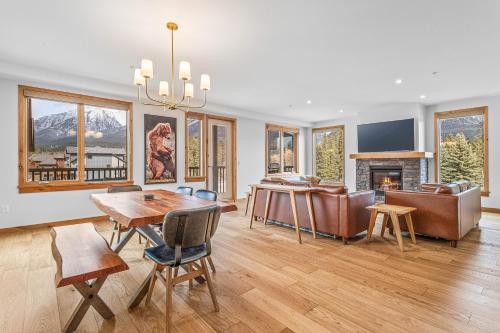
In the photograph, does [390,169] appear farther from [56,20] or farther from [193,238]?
[56,20]

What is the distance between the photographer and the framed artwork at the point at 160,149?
5.46 meters

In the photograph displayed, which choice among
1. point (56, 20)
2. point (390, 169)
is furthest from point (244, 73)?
point (390, 169)

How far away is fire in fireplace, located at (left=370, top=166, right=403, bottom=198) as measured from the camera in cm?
662

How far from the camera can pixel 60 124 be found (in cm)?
459

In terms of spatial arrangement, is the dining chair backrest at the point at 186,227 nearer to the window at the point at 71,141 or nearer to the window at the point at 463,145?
the window at the point at 71,141

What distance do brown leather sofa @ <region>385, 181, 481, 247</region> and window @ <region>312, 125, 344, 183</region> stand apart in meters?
4.70

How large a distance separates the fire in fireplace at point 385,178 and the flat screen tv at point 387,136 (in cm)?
52

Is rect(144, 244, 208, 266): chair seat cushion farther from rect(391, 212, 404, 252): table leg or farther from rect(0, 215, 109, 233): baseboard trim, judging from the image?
rect(0, 215, 109, 233): baseboard trim

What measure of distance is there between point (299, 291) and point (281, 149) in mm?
6641

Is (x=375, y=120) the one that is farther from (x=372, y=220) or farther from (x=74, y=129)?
(x=74, y=129)

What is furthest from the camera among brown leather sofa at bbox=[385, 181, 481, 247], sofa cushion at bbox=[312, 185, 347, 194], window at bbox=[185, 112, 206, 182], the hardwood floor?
window at bbox=[185, 112, 206, 182]

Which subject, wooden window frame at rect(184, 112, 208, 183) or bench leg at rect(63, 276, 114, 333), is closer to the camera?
bench leg at rect(63, 276, 114, 333)

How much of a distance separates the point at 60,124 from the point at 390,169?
290 inches

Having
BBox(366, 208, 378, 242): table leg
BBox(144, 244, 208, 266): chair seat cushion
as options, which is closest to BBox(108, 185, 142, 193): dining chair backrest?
BBox(144, 244, 208, 266): chair seat cushion
